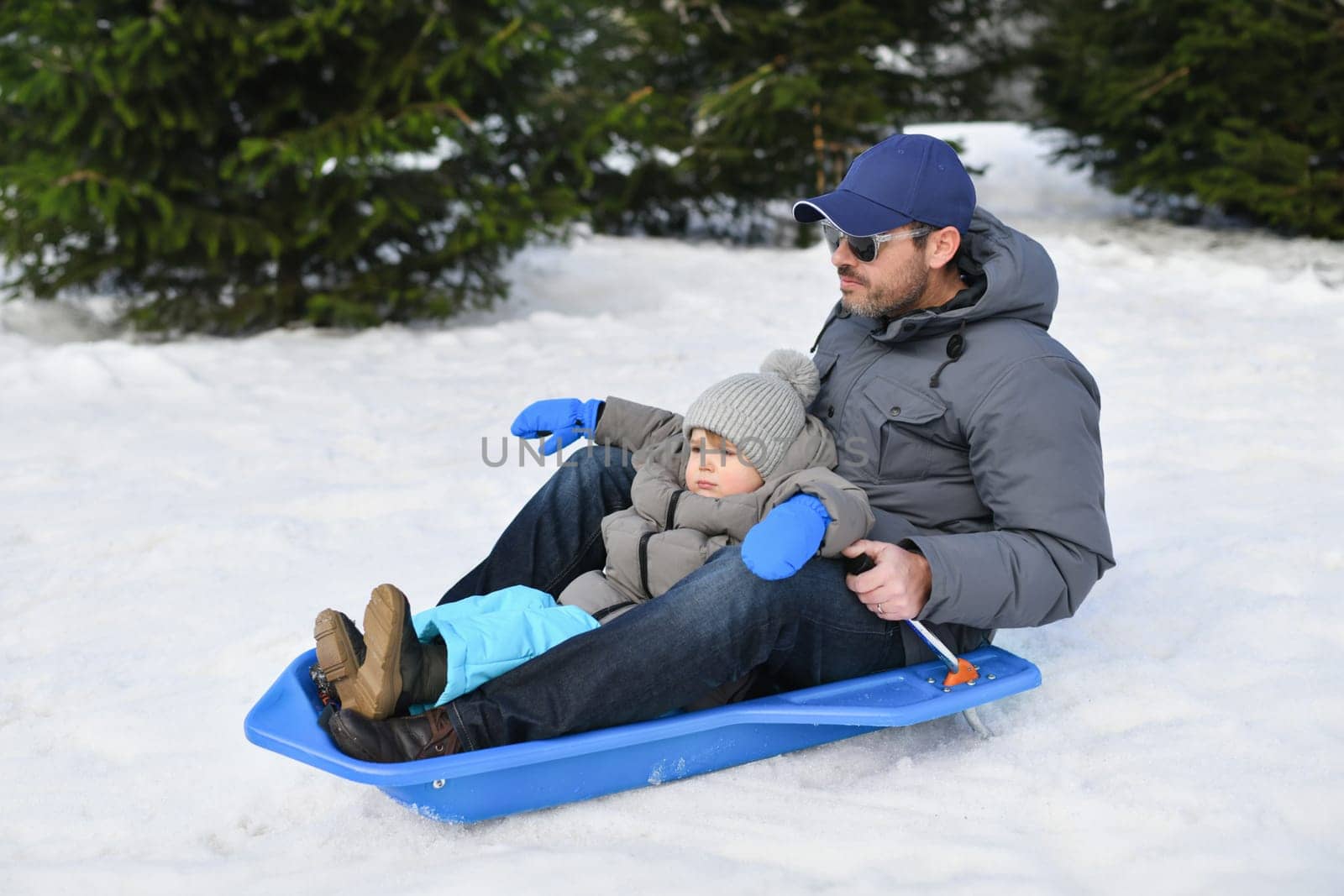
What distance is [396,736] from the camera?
1821 mm

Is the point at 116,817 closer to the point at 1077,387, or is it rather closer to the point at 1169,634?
the point at 1077,387

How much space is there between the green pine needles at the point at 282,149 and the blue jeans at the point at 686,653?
4135 millimetres

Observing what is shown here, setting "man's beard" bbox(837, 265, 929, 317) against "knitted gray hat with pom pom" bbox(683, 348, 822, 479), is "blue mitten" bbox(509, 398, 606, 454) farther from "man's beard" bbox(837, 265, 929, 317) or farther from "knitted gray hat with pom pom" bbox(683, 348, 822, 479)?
"man's beard" bbox(837, 265, 929, 317)

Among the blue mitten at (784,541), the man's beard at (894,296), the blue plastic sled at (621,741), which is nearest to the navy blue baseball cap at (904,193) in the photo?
the man's beard at (894,296)

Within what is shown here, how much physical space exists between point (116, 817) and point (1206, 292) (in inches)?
242

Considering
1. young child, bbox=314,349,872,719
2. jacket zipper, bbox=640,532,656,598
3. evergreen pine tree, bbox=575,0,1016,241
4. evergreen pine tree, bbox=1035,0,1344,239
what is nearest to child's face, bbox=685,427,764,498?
young child, bbox=314,349,872,719

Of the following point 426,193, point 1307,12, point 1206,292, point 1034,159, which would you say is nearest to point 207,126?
point 426,193

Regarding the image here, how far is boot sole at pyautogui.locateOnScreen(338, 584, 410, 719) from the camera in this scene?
71.3 inches

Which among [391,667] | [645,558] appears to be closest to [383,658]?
[391,667]

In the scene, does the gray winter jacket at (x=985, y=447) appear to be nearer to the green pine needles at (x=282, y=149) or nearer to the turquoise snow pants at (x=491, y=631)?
the turquoise snow pants at (x=491, y=631)

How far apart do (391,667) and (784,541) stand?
668 millimetres

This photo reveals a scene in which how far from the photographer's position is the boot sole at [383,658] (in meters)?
1.81

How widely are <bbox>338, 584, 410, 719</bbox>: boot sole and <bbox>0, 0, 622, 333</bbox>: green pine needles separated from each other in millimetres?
4077

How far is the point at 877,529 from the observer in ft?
6.99
